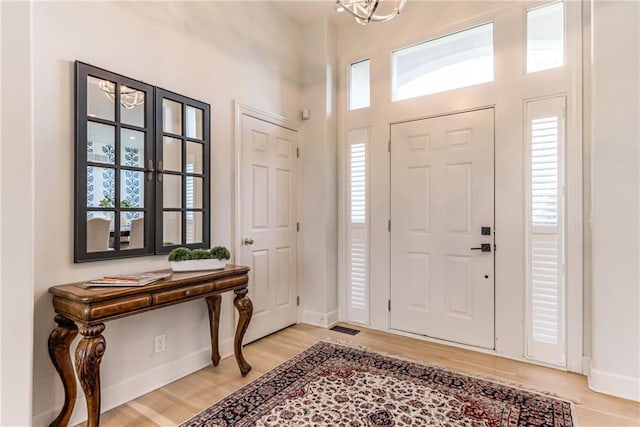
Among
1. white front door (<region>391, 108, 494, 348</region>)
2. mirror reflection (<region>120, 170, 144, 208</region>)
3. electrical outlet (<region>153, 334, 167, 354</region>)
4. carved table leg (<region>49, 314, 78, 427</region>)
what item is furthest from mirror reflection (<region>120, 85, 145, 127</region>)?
white front door (<region>391, 108, 494, 348</region>)

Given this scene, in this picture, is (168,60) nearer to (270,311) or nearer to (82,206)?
(82,206)

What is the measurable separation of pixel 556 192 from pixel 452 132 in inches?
38.5

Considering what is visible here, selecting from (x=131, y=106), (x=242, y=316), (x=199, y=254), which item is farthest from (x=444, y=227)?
(x=131, y=106)

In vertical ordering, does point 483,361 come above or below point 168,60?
→ below

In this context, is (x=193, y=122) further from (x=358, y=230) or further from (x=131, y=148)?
(x=358, y=230)

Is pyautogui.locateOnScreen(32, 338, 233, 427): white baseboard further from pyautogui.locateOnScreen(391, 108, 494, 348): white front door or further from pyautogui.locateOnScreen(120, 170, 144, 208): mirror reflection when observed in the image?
pyautogui.locateOnScreen(391, 108, 494, 348): white front door

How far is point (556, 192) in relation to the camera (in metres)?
2.63

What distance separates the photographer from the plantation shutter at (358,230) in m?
3.63

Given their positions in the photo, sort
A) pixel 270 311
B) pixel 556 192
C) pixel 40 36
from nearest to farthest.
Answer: pixel 40 36 < pixel 556 192 < pixel 270 311

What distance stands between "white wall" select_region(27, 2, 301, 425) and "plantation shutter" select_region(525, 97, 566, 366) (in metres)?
2.39

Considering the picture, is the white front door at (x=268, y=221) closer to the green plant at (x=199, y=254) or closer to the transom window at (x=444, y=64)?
the green plant at (x=199, y=254)

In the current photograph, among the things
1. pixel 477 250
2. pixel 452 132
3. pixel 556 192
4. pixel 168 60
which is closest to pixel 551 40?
pixel 452 132

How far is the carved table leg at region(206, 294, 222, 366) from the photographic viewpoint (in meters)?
2.67

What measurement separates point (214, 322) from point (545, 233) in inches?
107
